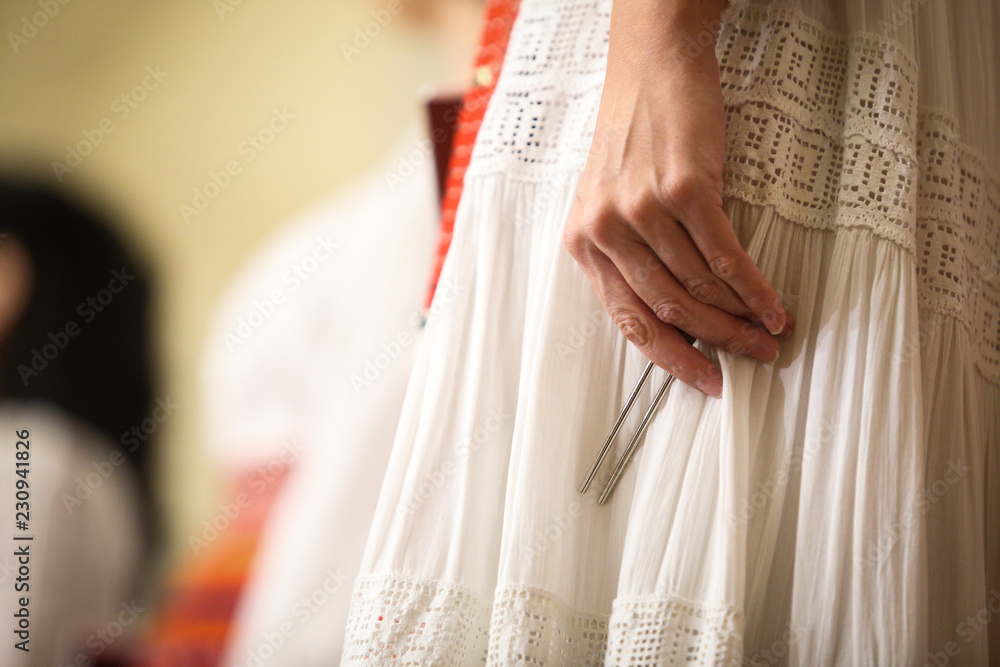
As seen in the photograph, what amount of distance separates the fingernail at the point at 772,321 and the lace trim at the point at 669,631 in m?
0.17

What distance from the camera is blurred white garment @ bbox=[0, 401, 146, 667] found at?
2.89ft

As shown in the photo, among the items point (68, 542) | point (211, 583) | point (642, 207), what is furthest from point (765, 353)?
point (68, 542)

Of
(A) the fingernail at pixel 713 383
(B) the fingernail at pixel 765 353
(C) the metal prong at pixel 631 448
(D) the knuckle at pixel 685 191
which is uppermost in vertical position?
(D) the knuckle at pixel 685 191

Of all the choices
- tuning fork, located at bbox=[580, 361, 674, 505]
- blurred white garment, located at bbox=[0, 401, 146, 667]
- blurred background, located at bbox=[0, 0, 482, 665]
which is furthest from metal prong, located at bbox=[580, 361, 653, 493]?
blurred white garment, located at bbox=[0, 401, 146, 667]

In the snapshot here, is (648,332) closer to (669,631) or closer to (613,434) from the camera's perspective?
(613,434)

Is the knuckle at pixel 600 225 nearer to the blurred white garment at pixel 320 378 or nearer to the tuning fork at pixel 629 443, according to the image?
the tuning fork at pixel 629 443

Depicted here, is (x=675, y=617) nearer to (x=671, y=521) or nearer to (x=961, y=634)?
(x=671, y=521)

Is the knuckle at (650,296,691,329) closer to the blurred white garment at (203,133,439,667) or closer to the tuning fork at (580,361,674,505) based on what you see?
the tuning fork at (580,361,674,505)

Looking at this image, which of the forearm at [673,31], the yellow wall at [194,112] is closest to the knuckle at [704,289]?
the forearm at [673,31]

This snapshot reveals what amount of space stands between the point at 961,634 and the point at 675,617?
176 millimetres

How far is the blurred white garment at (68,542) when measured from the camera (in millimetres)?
880

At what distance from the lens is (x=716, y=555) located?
36 cm

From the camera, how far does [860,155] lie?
0.42 meters

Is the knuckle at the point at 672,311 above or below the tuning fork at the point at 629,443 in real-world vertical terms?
above
